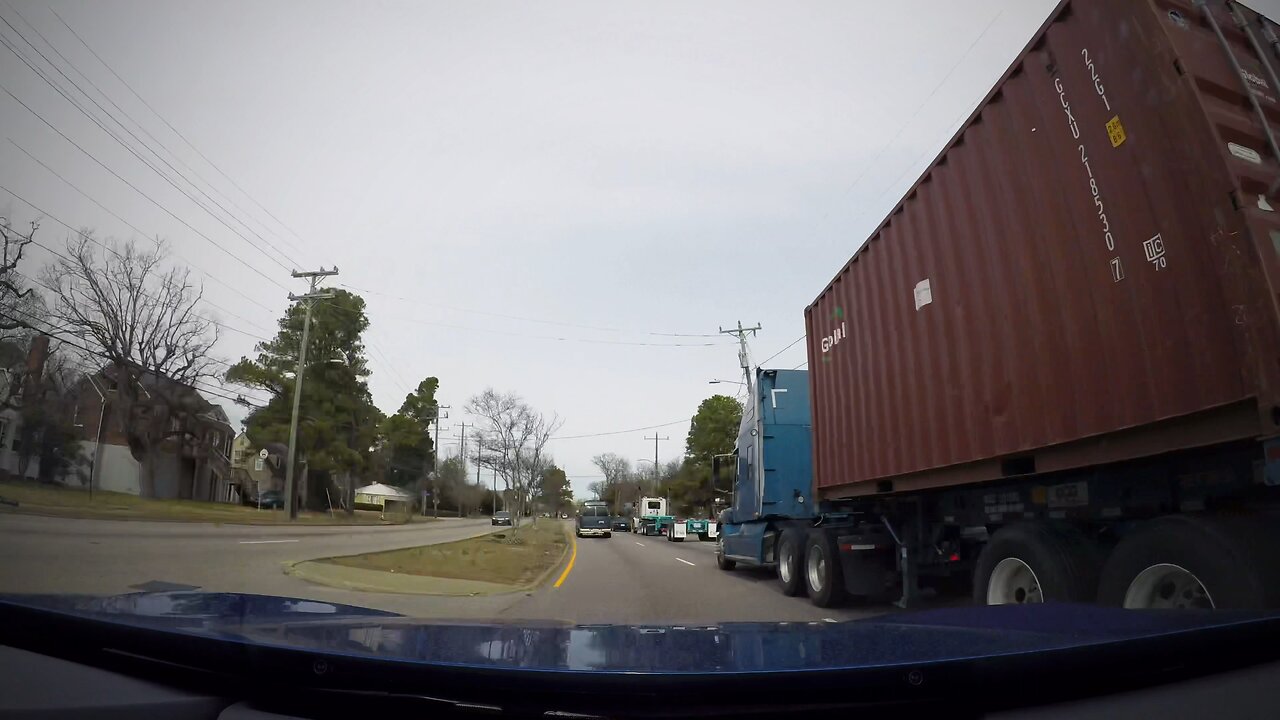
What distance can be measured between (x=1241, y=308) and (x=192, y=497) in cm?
3422

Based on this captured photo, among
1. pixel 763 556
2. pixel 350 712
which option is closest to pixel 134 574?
pixel 350 712

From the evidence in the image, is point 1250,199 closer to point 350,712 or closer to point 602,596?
point 350,712

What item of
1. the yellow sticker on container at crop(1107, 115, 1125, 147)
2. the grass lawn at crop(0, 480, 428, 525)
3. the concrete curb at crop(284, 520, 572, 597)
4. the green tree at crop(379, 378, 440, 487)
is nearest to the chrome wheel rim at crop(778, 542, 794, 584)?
the concrete curb at crop(284, 520, 572, 597)

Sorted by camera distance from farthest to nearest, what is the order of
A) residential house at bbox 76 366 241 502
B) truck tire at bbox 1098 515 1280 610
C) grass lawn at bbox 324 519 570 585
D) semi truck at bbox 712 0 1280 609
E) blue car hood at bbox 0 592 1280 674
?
1. residential house at bbox 76 366 241 502
2. grass lawn at bbox 324 519 570 585
3. semi truck at bbox 712 0 1280 609
4. truck tire at bbox 1098 515 1280 610
5. blue car hood at bbox 0 592 1280 674

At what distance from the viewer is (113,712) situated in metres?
2.22

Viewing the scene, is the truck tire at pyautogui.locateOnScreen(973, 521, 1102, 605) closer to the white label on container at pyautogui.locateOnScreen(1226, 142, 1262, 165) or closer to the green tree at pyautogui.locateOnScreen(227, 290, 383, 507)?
the white label on container at pyautogui.locateOnScreen(1226, 142, 1262, 165)

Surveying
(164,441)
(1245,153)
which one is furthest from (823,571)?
(164,441)

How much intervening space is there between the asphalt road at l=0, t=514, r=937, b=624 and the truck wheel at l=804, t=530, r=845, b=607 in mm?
208

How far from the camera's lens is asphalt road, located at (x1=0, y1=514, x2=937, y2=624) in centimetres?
818

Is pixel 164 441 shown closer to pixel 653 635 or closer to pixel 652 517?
pixel 653 635

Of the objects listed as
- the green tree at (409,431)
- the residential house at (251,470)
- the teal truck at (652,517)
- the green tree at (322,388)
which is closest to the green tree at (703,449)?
the teal truck at (652,517)

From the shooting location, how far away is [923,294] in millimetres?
6762

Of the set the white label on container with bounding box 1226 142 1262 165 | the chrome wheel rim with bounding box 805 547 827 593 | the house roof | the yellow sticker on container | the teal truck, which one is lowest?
the teal truck

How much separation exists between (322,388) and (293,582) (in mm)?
28335
